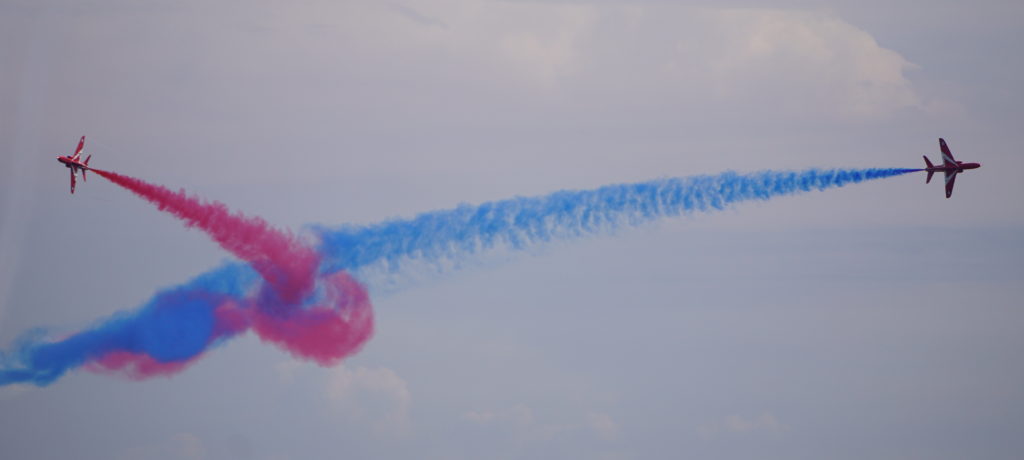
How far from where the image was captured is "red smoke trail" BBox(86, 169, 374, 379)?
101125 millimetres

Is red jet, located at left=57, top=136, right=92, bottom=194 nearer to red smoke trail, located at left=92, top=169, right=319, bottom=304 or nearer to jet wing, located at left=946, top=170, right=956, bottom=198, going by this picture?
red smoke trail, located at left=92, top=169, right=319, bottom=304

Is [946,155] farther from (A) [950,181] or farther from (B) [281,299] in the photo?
(B) [281,299]

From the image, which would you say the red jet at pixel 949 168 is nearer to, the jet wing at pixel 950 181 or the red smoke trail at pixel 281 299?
the jet wing at pixel 950 181

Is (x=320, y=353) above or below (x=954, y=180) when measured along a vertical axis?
below

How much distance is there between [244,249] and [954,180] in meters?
37.4

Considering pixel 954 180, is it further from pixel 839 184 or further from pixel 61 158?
pixel 61 158

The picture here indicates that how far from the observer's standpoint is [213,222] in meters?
101

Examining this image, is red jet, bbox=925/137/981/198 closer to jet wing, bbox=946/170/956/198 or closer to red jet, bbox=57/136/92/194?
jet wing, bbox=946/170/956/198

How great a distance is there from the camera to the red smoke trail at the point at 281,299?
101125 mm

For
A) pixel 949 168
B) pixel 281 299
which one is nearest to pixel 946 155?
pixel 949 168

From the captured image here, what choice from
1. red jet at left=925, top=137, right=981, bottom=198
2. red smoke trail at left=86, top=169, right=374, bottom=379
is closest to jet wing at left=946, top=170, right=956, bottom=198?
red jet at left=925, top=137, right=981, bottom=198

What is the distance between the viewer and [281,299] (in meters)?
102

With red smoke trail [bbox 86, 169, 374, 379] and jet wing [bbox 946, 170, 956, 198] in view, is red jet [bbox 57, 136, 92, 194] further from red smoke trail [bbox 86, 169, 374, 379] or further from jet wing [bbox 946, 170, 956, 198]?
jet wing [bbox 946, 170, 956, 198]

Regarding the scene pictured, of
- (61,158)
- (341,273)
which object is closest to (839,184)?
(341,273)
